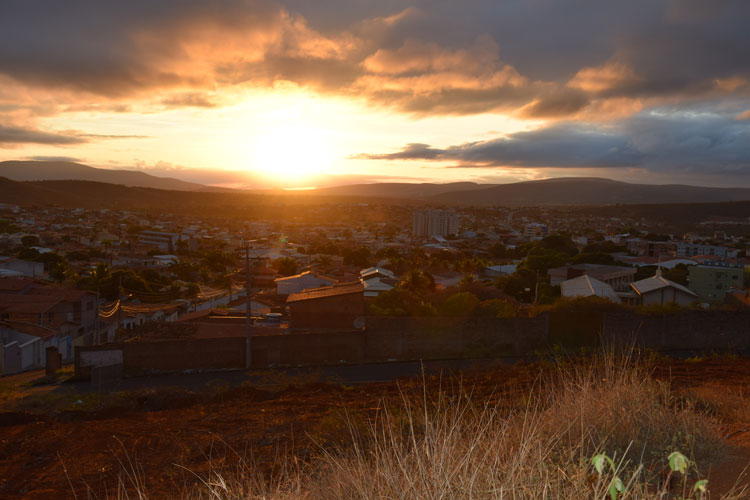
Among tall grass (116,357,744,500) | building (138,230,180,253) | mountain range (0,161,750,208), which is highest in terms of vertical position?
mountain range (0,161,750,208)

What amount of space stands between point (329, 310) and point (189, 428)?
12453 millimetres

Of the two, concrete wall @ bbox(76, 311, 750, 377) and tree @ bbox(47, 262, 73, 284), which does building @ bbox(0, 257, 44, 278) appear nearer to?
tree @ bbox(47, 262, 73, 284)

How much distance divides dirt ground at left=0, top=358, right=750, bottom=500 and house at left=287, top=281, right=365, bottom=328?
25.3ft

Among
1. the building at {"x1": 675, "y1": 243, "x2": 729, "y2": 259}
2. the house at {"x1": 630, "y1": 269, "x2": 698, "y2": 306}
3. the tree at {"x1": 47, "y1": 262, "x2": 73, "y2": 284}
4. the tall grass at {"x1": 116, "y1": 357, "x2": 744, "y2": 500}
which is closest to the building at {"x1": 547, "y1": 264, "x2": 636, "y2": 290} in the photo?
the house at {"x1": 630, "y1": 269, "x2": 698, "y2": 306}

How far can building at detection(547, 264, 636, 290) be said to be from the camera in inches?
1337

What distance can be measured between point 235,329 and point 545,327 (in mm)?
11602

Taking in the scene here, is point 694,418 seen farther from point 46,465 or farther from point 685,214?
point 685,214

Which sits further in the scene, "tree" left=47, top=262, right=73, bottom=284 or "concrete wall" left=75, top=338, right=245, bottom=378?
"tree" left=47, top=262, right=73, bottom=284

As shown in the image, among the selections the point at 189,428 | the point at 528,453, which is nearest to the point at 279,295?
the point at 189,428

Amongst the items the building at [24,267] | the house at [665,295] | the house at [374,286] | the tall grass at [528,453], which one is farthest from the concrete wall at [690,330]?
the building at [24,267]

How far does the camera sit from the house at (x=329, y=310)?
1972 cm

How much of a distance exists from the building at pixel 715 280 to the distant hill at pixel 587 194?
482 feet

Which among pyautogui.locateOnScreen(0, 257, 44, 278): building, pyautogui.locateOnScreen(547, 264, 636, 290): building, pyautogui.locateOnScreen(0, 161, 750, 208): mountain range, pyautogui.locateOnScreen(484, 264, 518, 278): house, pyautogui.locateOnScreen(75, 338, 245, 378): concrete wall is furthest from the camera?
pyautogui.locateOnScreen(0, 161, 750, 208): mountain range

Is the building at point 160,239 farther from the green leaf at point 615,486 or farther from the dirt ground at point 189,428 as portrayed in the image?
the green leaf at point 615,486
